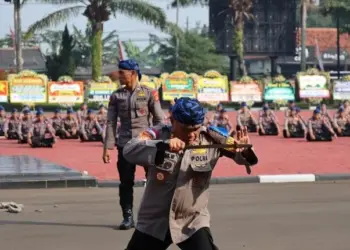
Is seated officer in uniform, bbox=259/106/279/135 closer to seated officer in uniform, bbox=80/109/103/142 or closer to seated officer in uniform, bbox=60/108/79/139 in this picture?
seated officer in uniform, bbox=80/109/103/142

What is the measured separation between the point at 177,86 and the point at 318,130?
1238cm

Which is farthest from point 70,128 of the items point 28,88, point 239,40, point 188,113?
point 239,40

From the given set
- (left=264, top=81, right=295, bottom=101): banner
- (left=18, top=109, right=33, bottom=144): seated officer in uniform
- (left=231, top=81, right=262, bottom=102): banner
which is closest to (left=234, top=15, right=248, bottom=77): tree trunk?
(left=231, top=81, right=262, bottom=102): banner

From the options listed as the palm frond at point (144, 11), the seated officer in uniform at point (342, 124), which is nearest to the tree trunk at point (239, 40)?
the palm frond at point (144, 11)

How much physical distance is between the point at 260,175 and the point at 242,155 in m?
10.2

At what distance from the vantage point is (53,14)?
4325 cm

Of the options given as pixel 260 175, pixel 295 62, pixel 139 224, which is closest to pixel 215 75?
pixel 260 175

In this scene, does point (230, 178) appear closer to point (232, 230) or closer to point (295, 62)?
point (232, 230)

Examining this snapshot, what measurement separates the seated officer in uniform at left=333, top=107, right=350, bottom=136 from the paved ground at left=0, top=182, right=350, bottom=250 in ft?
40.7

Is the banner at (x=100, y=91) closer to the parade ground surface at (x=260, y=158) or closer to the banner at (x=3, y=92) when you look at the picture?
the banner at (x=3, y=92)

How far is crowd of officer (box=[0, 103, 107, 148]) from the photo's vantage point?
77.3 ft

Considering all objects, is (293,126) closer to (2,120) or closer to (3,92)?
(2,120)

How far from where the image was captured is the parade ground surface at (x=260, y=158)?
645 inches

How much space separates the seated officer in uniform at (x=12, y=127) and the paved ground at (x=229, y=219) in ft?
40.6
